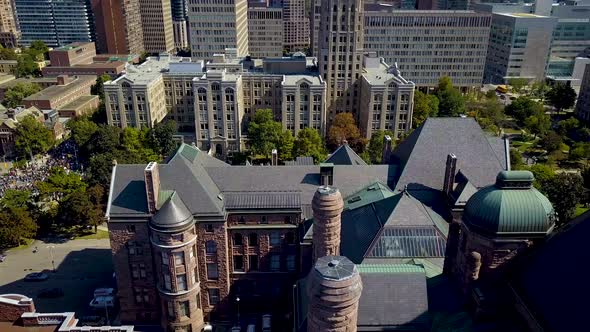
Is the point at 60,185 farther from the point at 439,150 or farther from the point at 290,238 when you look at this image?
the point at 439,150

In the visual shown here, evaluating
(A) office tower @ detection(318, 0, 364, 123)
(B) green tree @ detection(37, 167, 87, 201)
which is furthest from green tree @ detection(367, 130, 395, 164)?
(B) green tree @ detection(37, 167, 87, 201)

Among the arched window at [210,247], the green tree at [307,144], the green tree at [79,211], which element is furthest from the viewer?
the green tree at [307,144]

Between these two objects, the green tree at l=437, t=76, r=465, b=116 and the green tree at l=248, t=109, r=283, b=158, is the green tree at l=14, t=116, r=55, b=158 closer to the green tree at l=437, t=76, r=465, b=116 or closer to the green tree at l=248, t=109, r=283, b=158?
the green tree at l=248, t=109, r=283, b=158

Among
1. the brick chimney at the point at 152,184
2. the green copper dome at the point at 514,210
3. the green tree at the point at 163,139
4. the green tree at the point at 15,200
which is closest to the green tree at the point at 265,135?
the green tree at the point at 163,139

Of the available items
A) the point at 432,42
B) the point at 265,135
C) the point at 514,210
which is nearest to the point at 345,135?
the point at 265,135

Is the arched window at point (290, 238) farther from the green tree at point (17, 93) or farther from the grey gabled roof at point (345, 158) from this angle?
the green tree at point (17, 93)
